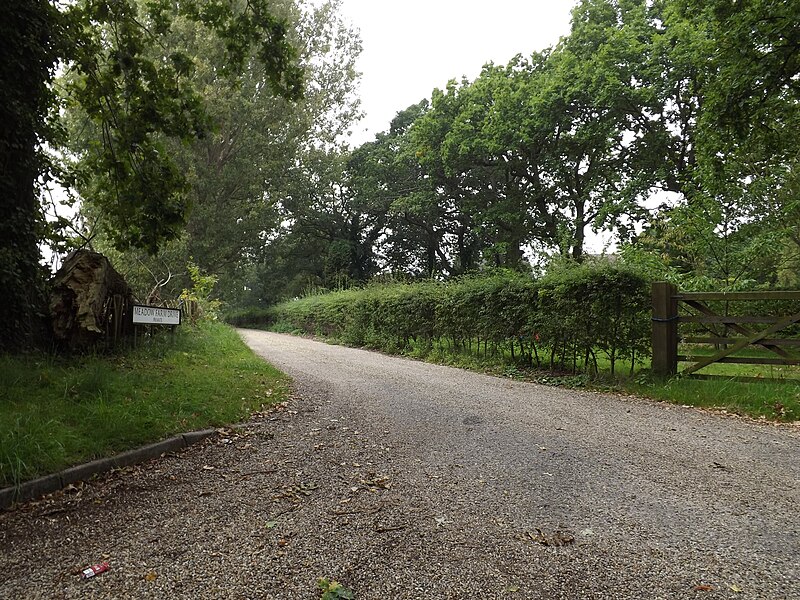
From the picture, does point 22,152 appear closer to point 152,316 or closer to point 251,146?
point 152,316

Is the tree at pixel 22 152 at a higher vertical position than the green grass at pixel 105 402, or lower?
higher

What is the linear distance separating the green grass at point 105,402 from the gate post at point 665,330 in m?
5.98

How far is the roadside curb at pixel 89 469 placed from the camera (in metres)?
3.11

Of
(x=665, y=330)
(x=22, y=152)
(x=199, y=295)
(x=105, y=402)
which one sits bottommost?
(x=105, y=402)

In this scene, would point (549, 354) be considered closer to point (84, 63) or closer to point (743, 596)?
point (743, 596)

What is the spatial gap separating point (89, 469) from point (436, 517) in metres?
2.68

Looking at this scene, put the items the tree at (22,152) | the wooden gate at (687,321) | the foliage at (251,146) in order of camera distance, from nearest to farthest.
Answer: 1. the tree at (22,152)
2. the wooden gate at (687,321)
3. the foliage at (251,146)

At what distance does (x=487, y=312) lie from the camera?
403 inches

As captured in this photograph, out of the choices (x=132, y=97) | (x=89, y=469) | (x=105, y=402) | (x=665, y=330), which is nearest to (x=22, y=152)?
(x=132, y=97)

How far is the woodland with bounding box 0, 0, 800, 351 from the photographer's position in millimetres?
6676

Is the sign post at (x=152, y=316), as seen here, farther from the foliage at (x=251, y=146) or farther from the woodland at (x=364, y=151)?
the foliage at (x=251, y=146)

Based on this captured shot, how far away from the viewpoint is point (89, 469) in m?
3.58

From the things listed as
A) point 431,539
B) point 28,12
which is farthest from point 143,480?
point 28,12

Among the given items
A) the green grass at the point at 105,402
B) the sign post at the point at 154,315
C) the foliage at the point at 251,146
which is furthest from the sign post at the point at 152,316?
the foliage at the point at 251,146
